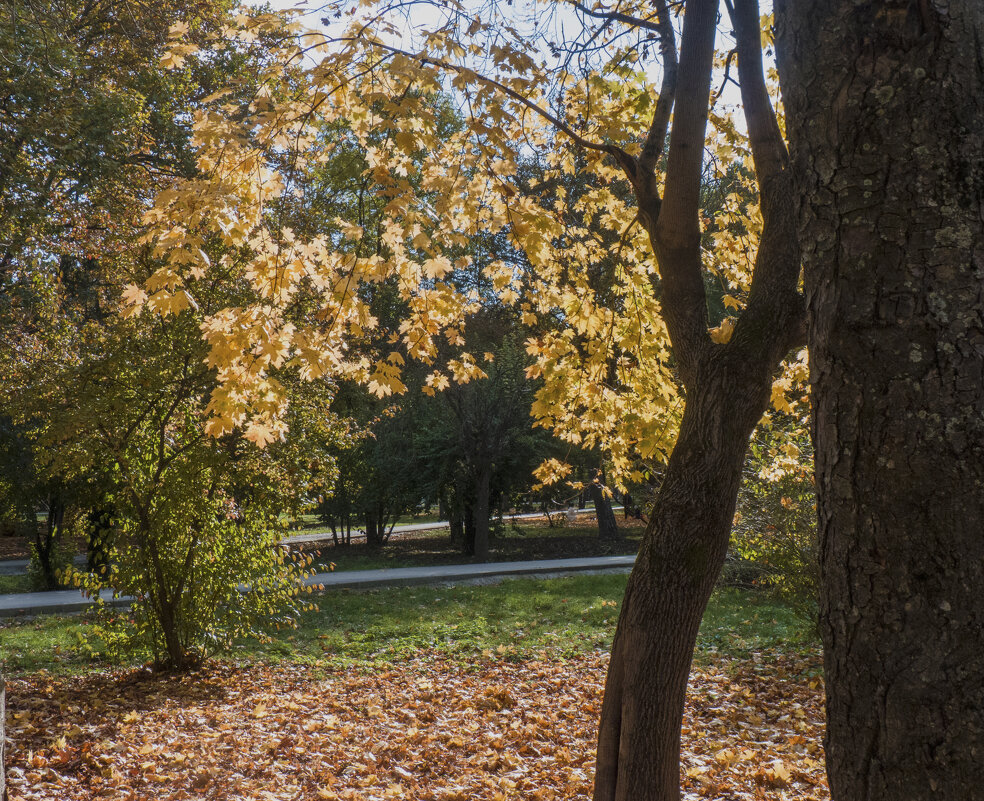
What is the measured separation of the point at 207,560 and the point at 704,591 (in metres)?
6.01

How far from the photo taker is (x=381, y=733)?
588 cm

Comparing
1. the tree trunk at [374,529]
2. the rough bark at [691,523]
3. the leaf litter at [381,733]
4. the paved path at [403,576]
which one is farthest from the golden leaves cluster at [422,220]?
the tree trunk at [374,529]

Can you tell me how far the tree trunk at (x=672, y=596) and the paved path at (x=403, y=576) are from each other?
360 inches

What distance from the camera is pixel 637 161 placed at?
453 cm

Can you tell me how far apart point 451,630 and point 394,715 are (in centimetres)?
400

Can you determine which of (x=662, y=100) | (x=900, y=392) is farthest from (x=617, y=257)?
(x=900, y=392)

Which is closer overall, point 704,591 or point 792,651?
point 704,591

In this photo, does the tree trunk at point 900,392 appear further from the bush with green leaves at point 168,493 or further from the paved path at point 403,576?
the paved path at point 403,576

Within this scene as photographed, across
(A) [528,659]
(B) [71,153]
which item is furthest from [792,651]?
(B) [71,153]

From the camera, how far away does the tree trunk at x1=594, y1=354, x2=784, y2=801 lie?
12.0 feet

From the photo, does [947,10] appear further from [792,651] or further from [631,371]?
[792,651]

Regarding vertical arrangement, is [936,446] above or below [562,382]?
below

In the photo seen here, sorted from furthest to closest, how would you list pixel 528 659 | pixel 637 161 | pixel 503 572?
1. pixel 503 572
2. pixel 528 659
3. pixel 637 161

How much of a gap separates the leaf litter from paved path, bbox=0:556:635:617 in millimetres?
4738
